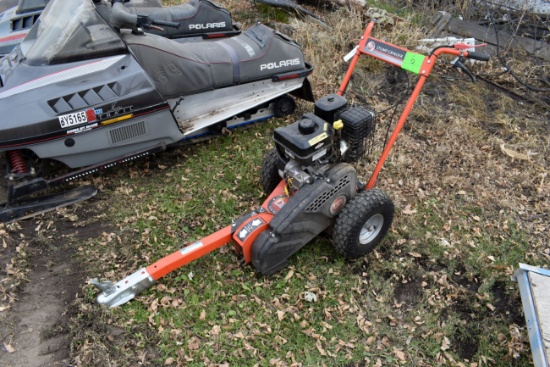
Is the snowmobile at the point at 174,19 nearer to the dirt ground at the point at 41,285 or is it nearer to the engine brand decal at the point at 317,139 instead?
the dirt ground at the point at 41,285

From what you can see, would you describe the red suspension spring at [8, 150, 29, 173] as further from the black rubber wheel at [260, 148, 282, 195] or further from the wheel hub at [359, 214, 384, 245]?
the wheel hub at [359, 214, 384, 245]

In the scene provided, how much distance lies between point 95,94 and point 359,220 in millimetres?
2611

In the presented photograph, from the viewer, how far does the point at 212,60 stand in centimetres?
503

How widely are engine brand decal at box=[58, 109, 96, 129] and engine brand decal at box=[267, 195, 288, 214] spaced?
183 cm

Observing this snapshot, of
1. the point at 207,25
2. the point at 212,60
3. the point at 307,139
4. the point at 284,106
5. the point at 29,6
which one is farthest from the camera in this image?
the point at 29,6

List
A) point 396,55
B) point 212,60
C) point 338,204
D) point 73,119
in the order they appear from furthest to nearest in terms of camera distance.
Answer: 1. point 212,60
2. point 73,119
3. point 396,55
4. point 338,204

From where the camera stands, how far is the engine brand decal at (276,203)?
384 centimetres

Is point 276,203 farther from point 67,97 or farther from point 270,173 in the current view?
point 67,97

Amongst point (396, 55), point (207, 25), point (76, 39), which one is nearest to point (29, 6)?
point (207, 25)

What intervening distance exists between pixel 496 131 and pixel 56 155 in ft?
16.4

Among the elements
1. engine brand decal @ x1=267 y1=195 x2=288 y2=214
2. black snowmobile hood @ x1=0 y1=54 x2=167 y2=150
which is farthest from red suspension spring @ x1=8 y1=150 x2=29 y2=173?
engine brand decal @ x1=267 y1=195 x2=288 y2=214

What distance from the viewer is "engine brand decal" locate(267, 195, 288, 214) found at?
12.6ft

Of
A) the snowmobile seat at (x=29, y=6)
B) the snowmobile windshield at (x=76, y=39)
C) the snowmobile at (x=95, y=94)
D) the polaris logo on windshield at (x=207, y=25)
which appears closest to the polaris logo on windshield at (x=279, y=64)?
the snowmobile at (x=95, y=94)

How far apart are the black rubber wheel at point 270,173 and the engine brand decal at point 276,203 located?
47 cm
